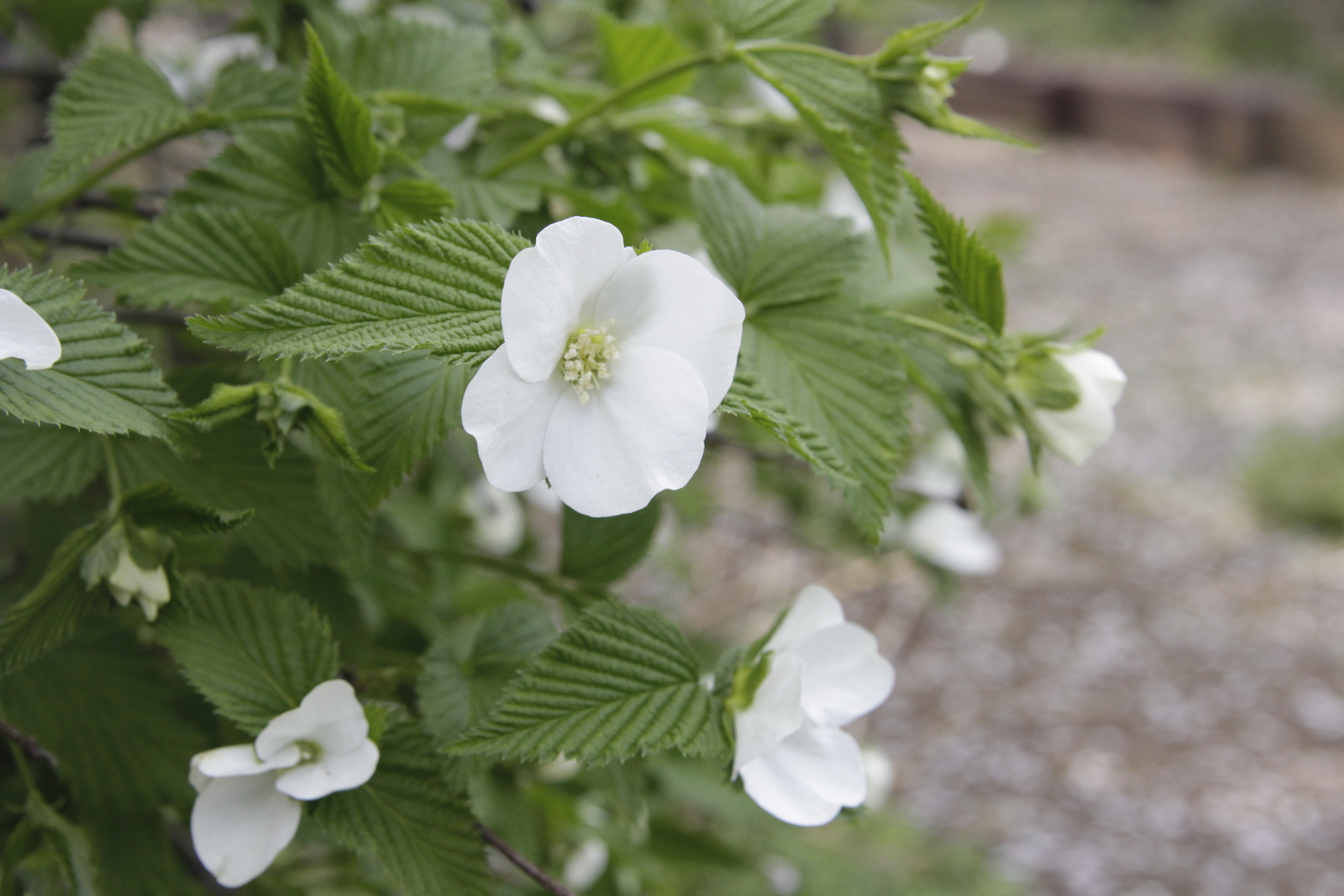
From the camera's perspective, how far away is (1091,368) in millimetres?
572

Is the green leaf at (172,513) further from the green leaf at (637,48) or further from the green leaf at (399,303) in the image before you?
the green leaf at (637,48)

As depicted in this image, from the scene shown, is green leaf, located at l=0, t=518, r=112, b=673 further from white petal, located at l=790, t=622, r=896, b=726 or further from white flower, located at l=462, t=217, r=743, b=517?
white petal, located at l=790, t=622, r=896, b=726

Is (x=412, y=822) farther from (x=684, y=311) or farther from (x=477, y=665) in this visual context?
(x=684, y=311)

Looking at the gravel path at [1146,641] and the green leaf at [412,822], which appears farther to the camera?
the gravel path at [1146,641]

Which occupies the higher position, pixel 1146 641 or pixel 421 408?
pixel 421 408

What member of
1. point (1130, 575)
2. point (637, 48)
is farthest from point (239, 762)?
point (1130, 575)

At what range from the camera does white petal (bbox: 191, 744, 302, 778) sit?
1.49ft

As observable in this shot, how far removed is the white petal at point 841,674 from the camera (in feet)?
1.74

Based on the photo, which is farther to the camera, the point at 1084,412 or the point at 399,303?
the point at 1084,412

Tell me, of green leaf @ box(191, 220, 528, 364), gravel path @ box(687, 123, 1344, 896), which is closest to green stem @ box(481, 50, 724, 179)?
green leaf @ box(191, 220, 528, 364)

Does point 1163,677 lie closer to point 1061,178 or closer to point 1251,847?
point 1251,847

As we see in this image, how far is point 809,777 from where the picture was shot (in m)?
0.52

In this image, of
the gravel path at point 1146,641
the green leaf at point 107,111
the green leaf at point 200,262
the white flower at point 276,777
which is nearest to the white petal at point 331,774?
the white flower at point 276,777

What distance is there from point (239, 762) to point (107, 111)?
364 millimetres
